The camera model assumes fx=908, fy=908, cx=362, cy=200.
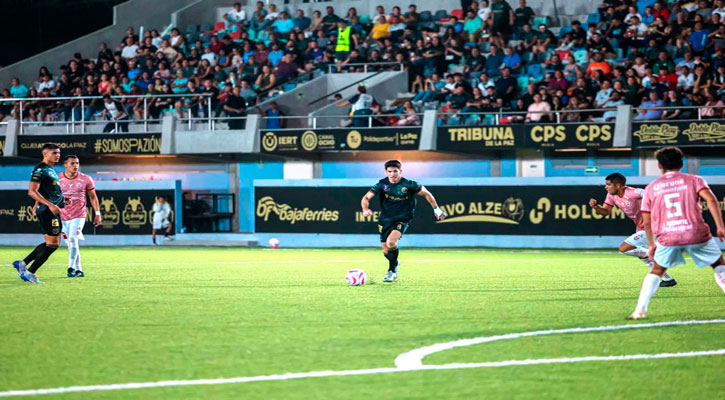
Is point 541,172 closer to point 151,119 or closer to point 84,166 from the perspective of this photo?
point 151,119

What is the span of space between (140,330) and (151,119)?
76.8ft

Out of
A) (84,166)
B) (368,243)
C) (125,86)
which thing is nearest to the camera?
(368,243)

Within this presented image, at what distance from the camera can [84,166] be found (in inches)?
1399

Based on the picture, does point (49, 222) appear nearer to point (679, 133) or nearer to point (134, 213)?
point (134, 213)

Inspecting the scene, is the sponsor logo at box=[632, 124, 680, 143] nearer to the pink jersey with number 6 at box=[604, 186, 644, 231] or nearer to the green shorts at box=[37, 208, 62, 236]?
the pink jersey with number 6 at box=[604, 186, 644, 231]

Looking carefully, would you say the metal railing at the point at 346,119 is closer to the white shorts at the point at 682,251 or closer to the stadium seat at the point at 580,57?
the stadium seat at the point at 580,57

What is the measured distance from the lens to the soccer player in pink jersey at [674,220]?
8750mm

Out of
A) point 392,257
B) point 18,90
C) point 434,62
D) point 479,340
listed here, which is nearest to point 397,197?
point 392,257

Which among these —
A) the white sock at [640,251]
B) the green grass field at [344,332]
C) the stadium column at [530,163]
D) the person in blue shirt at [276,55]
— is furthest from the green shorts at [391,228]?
the person in blue shirt at [276,55]

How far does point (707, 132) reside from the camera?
84.3 feet

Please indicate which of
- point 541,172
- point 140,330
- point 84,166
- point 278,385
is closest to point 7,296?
point 140,330

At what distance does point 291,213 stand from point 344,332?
19148mm

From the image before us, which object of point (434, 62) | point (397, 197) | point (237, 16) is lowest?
point (397, 197)

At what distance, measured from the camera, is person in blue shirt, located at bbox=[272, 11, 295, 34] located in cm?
3531
